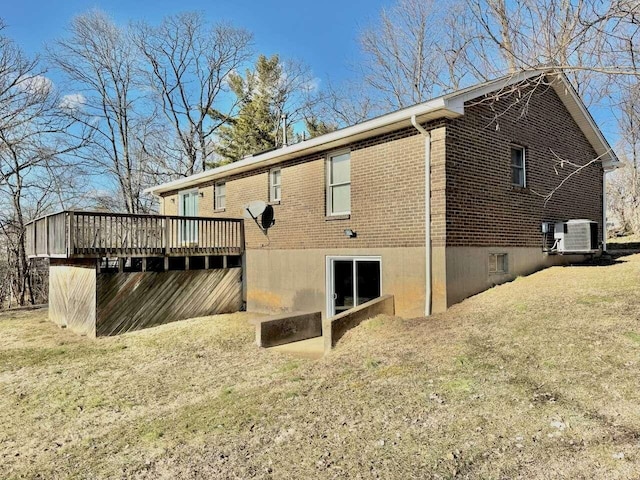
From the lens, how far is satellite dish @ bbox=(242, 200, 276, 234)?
12.3 meters

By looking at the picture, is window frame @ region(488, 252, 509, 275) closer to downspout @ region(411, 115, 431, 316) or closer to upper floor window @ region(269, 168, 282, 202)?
downspout @ region(411, 115, 431, 316)

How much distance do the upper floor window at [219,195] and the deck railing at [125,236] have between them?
1.54 meters

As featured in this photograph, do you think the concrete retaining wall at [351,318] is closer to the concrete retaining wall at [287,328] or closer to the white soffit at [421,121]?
the concrete retaining wall at [287,328]

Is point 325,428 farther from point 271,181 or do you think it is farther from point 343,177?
point 271,181

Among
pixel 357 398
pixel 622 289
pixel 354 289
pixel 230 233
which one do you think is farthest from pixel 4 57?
pixel 622 289

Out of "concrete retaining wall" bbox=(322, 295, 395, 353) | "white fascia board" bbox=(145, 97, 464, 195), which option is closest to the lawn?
"concrete retaining wall" bbox=(322, 295, 395, 353)

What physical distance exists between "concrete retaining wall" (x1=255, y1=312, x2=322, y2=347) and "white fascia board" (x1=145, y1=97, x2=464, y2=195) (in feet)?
13.2

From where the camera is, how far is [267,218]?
40.8 feet

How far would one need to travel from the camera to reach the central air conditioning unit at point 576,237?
10.1m

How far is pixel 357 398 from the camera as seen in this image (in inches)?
195

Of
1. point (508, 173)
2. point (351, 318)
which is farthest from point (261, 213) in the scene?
point (508, 173)

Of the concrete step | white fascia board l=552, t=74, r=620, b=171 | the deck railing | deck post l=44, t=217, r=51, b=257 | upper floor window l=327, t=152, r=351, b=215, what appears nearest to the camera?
the concrete step

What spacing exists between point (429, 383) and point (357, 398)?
867 millimetres

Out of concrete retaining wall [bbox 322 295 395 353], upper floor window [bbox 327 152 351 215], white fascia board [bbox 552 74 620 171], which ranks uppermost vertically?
white fascia board [bbox 552 74 620 171]
